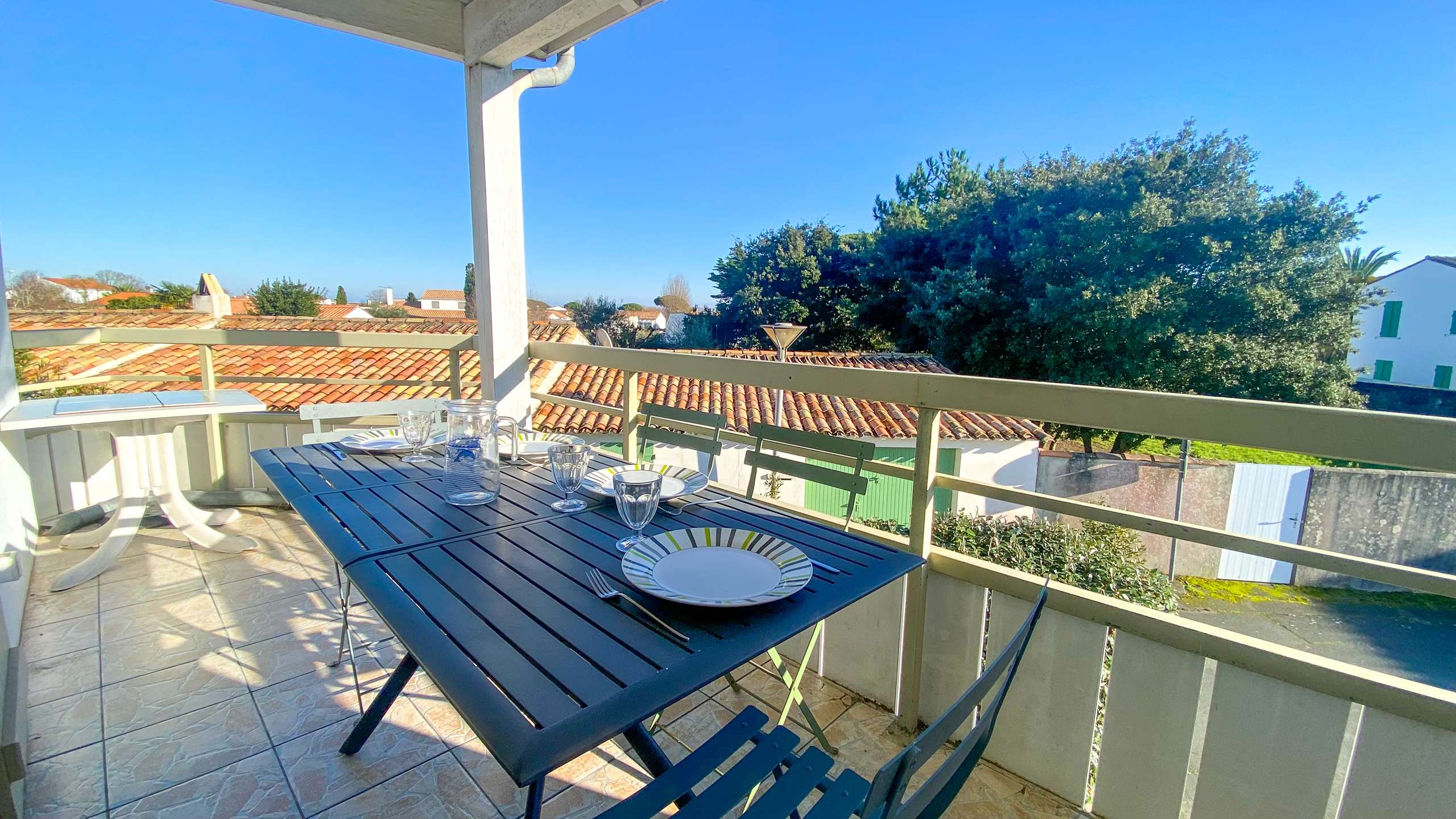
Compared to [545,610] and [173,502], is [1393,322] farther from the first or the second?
[173,502]

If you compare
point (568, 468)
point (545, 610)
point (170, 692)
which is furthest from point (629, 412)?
point (170, 692)

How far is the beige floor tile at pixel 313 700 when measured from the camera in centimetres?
167

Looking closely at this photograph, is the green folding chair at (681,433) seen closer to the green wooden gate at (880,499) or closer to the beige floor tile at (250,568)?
the beige floor tile at (250,568)

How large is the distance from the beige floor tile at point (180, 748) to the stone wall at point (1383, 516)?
1408cm

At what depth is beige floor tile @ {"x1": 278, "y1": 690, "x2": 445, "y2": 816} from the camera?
4.73 ft

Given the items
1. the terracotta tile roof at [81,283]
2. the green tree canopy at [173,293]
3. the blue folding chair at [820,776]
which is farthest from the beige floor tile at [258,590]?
the green tree canopy at [173,293]

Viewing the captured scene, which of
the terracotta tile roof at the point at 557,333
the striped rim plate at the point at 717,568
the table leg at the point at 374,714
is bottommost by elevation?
the table leg at the point at 374,714

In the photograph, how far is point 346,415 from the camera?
86.6 inches

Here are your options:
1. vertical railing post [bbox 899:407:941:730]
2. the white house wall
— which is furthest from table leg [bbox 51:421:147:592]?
the white house wall

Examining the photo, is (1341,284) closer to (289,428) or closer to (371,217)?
(289,428)

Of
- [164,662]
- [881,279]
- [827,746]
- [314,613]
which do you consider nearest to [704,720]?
[827,746]

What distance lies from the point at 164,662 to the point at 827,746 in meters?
2.19

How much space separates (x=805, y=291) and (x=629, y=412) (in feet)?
60.3

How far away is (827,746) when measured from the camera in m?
1.59
